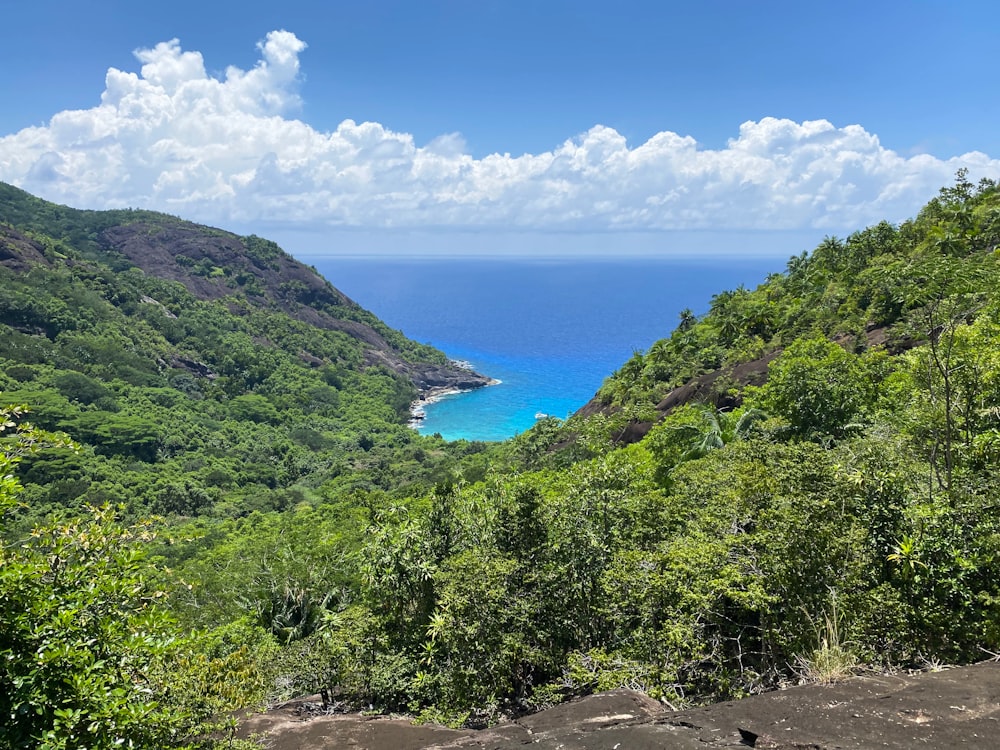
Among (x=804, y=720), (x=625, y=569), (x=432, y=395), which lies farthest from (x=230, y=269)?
(x=804, y=720)

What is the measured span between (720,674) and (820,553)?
2.85 meters

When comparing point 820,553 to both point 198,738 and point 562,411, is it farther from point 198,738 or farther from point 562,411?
point 562,411

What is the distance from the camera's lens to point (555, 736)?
8266 millimetres

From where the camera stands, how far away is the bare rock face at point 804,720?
6414mm

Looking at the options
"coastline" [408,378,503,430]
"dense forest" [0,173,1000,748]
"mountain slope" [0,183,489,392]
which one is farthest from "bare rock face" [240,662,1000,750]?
"mountain slope" [0,183,489,392]

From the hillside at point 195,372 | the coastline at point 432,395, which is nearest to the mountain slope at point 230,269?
the hillside at point 195,372

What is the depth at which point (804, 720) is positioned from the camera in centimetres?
710

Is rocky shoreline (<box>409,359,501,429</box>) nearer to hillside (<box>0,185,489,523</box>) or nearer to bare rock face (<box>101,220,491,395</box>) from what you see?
hillside (<box>0,185,489,523</box>)

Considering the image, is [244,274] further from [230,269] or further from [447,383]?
[447,383]

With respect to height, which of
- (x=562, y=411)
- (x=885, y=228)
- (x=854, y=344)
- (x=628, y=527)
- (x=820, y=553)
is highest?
(x=885, y=228)

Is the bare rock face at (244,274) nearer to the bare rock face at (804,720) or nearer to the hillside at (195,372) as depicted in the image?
the hillside at (195,372)

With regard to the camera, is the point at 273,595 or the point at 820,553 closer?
the point at 820,553

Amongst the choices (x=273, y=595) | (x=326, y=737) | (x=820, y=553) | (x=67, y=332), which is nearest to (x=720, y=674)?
(x=820, y=553)

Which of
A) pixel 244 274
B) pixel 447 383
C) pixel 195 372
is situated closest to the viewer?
pixel 195 372
